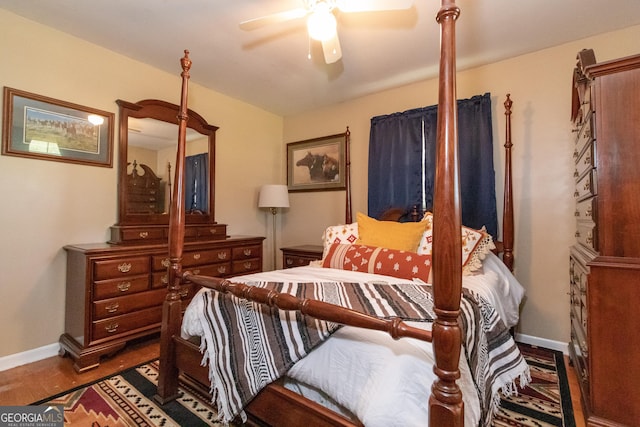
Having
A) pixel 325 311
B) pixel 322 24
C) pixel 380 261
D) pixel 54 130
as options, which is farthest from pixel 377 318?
pixel 54 130

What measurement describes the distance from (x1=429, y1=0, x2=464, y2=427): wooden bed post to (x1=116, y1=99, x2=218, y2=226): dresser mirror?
264 cm

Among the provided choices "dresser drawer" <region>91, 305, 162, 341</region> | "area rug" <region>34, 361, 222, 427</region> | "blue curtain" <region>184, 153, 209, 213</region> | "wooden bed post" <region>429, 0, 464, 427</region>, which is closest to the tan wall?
"dresser drawer" <region>91, 305, 162, 341</region>

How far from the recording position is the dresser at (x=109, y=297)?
2080mm

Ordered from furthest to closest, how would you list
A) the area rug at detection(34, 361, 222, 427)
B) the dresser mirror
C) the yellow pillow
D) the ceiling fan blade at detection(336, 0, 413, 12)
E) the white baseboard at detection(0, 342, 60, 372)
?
the dresser mirror, the yellow pillow, the white baseboard at detection(0, 342, 60, 372), the ceiling fan blade at detection(336, 0, 413, 12), the area rug at detection(34, 361, 222, 427)

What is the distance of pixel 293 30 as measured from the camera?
2.23 metres

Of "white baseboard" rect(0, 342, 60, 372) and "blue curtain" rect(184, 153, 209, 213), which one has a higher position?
"blue curtain" rect(184, 153, 209, 213)

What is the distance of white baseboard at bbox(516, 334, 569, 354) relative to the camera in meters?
2.37

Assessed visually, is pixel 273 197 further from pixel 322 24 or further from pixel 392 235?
pixel 322 24

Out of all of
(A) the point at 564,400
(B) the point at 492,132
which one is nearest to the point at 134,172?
(B) the point at 492,132

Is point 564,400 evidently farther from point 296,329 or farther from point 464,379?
point 296,329

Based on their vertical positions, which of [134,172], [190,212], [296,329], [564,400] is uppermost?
[134,172]

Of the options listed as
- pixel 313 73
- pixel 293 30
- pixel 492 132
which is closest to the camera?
pixel 293 30

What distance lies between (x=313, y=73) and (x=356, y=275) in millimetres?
2025

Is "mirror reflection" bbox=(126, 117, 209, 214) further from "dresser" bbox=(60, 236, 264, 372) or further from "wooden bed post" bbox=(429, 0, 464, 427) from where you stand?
"wooden bed post" bbox=(429, 0, 464, 427)
